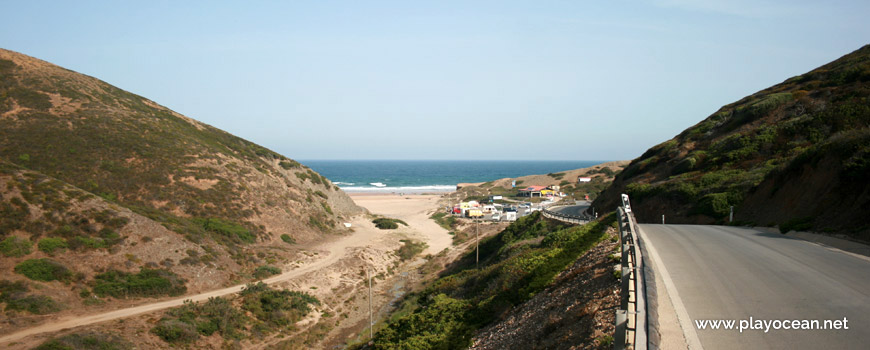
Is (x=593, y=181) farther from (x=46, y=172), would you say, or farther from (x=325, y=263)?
(x=46, y=172)

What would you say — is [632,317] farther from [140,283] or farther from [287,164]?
[287,164]

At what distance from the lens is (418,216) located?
279 ft

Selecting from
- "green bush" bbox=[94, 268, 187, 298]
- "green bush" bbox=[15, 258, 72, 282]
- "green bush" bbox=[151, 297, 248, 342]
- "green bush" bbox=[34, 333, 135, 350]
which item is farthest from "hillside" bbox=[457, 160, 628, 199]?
"green bush" bbox=[34, 333, 135, 350]

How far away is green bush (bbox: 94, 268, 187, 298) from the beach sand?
27.5m

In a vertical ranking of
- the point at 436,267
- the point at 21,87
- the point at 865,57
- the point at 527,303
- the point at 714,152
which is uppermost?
the point at 865,57

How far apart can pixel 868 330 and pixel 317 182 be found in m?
72.3

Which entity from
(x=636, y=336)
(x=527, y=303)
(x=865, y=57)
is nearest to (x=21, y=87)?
(x=527, y=303)

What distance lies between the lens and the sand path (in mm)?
23719

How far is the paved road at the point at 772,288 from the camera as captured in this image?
21.4 feet

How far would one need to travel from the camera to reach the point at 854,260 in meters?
11.4

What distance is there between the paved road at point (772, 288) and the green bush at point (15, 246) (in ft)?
117

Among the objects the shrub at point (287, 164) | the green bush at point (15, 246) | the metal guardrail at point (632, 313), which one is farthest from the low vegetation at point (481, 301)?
the shrub at point (287, 164)

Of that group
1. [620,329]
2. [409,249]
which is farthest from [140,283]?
[620,329]

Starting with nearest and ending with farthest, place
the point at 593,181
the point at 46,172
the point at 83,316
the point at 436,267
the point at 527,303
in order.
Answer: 1. the point at 527,303
2. the point at 83,316
3. the point at 46,172
4. the point at 436,267
5. the point at 593,181
